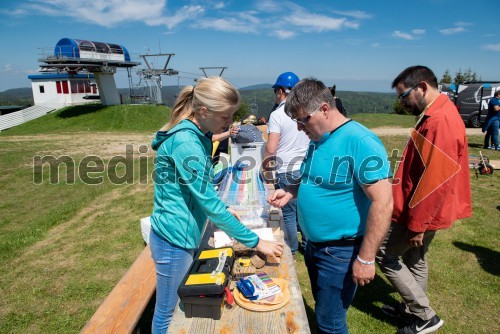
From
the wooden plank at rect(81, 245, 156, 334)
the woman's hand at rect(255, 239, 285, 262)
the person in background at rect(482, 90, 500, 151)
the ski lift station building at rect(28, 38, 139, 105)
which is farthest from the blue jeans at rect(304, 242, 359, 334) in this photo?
the ski lift station building at rect(28, 38, 139, 105)


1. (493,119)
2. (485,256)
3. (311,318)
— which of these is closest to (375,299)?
(311,318)

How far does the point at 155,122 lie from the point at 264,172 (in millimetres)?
21076

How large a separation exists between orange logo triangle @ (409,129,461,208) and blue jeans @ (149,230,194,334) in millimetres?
1753

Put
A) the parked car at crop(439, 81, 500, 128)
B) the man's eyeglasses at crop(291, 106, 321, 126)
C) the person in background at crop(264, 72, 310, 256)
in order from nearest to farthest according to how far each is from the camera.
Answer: the man's eyeglasses at crop(291, 106, 321, 126), the person in background at crop(264, 72, 310, 256), the parked car at crop(439, 81, 500, 128)

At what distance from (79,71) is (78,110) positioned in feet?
16.8

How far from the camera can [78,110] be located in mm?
26984

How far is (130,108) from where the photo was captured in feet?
84.8

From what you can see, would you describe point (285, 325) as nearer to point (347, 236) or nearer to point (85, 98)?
point (347, 236)

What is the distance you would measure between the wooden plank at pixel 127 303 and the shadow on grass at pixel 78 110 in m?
26.5

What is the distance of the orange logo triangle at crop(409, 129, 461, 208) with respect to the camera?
2385 millimetres

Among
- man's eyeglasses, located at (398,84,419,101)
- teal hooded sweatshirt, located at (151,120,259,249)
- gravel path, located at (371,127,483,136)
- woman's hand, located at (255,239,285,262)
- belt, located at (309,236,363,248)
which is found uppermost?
man's eyeglasses, located at (398,84,419,101)

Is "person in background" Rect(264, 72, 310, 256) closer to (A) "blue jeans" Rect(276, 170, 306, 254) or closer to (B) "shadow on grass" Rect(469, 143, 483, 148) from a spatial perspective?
(A) "blue jeans" Rect(276, 170, 306, 254)

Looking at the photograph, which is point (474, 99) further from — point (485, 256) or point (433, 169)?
point (433, 169)

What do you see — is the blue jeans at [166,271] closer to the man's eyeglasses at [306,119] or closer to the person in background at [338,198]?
the person in background at [338,198]
